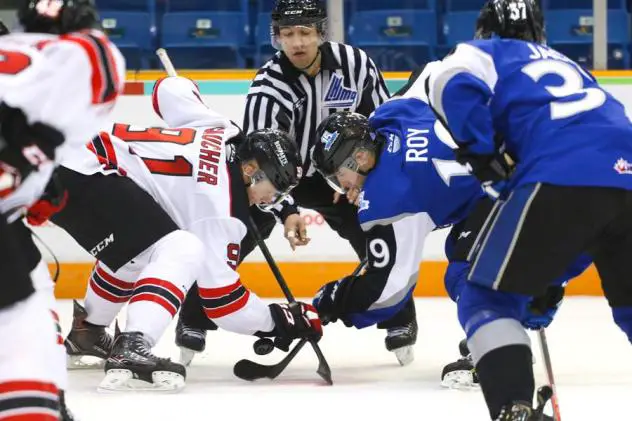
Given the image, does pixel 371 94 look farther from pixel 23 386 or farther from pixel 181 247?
pixel 23 386

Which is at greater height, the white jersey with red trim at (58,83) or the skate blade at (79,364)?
the white jersey with red trim at (58,83)

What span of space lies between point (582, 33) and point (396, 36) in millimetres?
910

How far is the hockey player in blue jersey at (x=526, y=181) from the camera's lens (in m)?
2.50

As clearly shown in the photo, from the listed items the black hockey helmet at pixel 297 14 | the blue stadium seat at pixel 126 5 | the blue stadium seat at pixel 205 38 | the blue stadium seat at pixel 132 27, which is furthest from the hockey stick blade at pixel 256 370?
the blue stadium seat at pixel 126 5

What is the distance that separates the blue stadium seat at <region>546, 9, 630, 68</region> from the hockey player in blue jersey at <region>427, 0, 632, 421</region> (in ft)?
11.6

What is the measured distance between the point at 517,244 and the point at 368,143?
117 cm

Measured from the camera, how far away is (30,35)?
216 cm

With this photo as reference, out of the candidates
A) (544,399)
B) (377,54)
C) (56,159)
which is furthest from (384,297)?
(377,54)

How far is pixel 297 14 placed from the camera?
4230 mm

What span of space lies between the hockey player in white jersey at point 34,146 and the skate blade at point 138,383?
131cm

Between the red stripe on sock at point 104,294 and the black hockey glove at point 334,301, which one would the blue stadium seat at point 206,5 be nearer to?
the red stripe on sock at point 104,294

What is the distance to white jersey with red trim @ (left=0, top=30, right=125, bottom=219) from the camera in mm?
2012

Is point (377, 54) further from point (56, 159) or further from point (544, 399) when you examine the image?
point (56, 159)

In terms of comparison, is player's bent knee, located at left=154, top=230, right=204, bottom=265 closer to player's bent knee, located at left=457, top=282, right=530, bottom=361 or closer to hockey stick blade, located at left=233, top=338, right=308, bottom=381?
hockey stick blade, located at left=233, top=338, right=308, bottom=381
